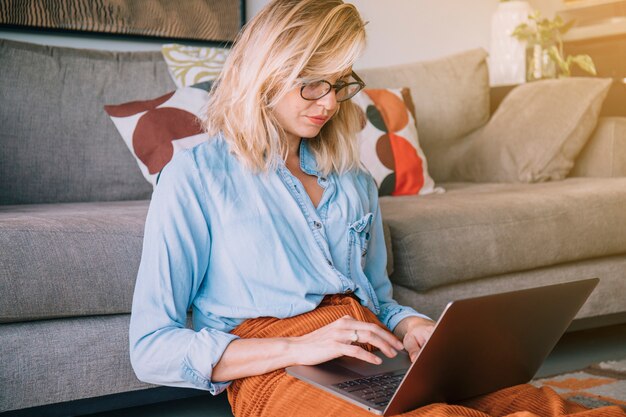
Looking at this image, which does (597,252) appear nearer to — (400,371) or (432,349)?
(400,371)

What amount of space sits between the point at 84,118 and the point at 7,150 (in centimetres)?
23

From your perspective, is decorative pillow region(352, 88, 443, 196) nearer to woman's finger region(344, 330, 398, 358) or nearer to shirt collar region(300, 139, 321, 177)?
shirt collar region(300, 139, 321, 177)

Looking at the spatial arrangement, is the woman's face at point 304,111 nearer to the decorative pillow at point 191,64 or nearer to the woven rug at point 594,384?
the woven rug at point 594,384

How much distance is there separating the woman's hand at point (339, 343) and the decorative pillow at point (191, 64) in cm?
136

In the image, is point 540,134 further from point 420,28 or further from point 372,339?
point 372,339

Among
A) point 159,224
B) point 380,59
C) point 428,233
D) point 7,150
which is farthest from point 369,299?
point 380,59

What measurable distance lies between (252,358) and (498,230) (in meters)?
1.06

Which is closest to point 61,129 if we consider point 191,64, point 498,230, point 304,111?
point 191,64

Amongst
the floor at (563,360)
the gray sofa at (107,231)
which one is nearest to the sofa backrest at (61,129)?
the gray sofa at (107,231)

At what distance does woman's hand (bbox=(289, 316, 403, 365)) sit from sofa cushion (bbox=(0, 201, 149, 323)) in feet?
1.79

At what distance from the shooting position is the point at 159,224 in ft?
3.67

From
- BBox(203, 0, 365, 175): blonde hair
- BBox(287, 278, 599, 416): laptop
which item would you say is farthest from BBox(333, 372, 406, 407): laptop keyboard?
BBox(203, 0, 365, 175): blonde hair

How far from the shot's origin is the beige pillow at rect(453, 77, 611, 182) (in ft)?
8.38

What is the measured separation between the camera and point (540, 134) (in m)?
2.58
